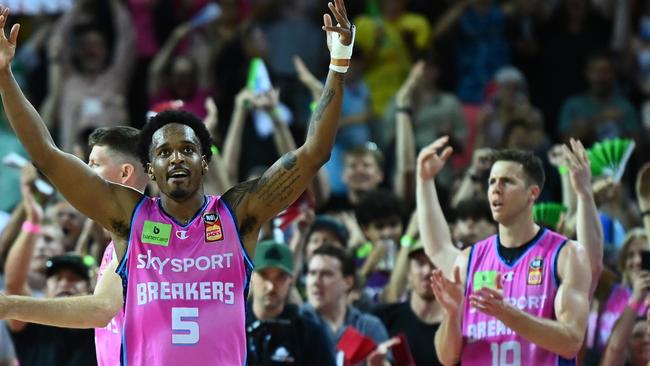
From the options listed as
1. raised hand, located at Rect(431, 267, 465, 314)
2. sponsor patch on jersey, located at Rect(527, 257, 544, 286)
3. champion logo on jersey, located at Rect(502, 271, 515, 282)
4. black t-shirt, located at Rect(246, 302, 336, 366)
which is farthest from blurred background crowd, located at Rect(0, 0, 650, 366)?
raised hand, located at Rect(431, 267, 465, 314)

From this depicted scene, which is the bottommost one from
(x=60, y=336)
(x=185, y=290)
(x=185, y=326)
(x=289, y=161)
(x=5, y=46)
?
(x=185, y=326)

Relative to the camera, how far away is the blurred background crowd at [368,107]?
1019 centimetres

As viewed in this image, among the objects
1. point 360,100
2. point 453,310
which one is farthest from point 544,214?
point 360,100

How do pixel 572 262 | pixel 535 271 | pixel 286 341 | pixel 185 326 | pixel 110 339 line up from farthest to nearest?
1. pixel 286 341
2. pixel 535 271
3. pixel 572 262
4. pixel 110 339
5. pixel 185 326

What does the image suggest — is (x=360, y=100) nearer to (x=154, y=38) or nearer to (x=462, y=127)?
(x=462, y=127)

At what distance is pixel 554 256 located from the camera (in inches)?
316

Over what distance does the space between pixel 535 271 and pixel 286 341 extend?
6.24ft

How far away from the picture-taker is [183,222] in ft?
21.8

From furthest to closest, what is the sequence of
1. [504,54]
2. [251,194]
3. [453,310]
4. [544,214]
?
[504,54], [544,214], [453,310], [251,194]

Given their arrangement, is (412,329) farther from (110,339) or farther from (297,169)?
(297,169)

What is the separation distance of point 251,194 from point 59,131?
7.81 meters

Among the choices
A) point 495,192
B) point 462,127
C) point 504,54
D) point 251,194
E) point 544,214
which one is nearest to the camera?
point 251,194

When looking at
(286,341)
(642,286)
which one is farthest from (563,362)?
(286,341)

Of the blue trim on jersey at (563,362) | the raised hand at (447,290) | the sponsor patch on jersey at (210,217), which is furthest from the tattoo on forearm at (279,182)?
the blue trim on jersey at (563,362)
